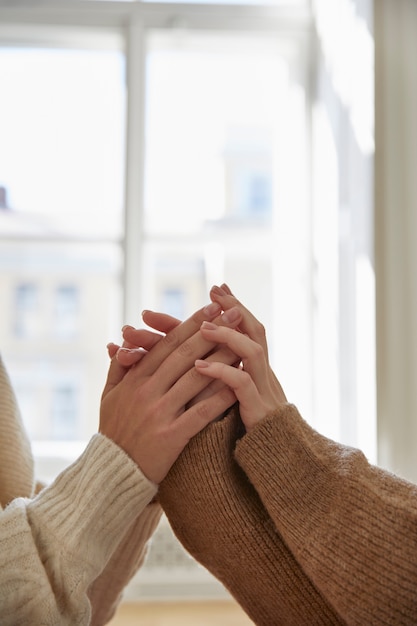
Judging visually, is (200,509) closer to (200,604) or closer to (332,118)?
(200,604)

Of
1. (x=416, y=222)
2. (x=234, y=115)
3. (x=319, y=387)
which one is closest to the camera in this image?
(x=416, y=222)

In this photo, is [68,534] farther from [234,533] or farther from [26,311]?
[26,311]

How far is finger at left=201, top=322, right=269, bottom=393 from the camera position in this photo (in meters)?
1.05

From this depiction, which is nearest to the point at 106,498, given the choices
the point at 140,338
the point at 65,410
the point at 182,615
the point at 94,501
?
the point at 94,501

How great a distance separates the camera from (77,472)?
98 centimetres

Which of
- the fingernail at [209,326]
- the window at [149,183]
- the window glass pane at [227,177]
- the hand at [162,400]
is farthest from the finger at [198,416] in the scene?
the window glass pane at [227,177]

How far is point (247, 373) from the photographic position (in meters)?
1.04

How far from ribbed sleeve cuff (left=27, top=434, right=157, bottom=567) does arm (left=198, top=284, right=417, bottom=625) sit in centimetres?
15

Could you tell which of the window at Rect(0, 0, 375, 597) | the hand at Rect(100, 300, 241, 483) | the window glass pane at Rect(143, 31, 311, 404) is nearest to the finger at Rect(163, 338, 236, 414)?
the hand at Rect(100, 300, 241, 483)

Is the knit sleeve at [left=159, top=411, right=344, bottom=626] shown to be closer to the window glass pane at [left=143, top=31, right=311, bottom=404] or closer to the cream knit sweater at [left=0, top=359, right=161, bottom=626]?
the cream knit sweater at [left=0, top=359, right=161, bottom=626]

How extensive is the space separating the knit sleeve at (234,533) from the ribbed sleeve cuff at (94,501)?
0.06 meters

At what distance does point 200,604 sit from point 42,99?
2.08m

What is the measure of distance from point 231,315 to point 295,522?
32 cm

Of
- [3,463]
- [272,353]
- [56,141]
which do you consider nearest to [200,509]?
[3,463]
